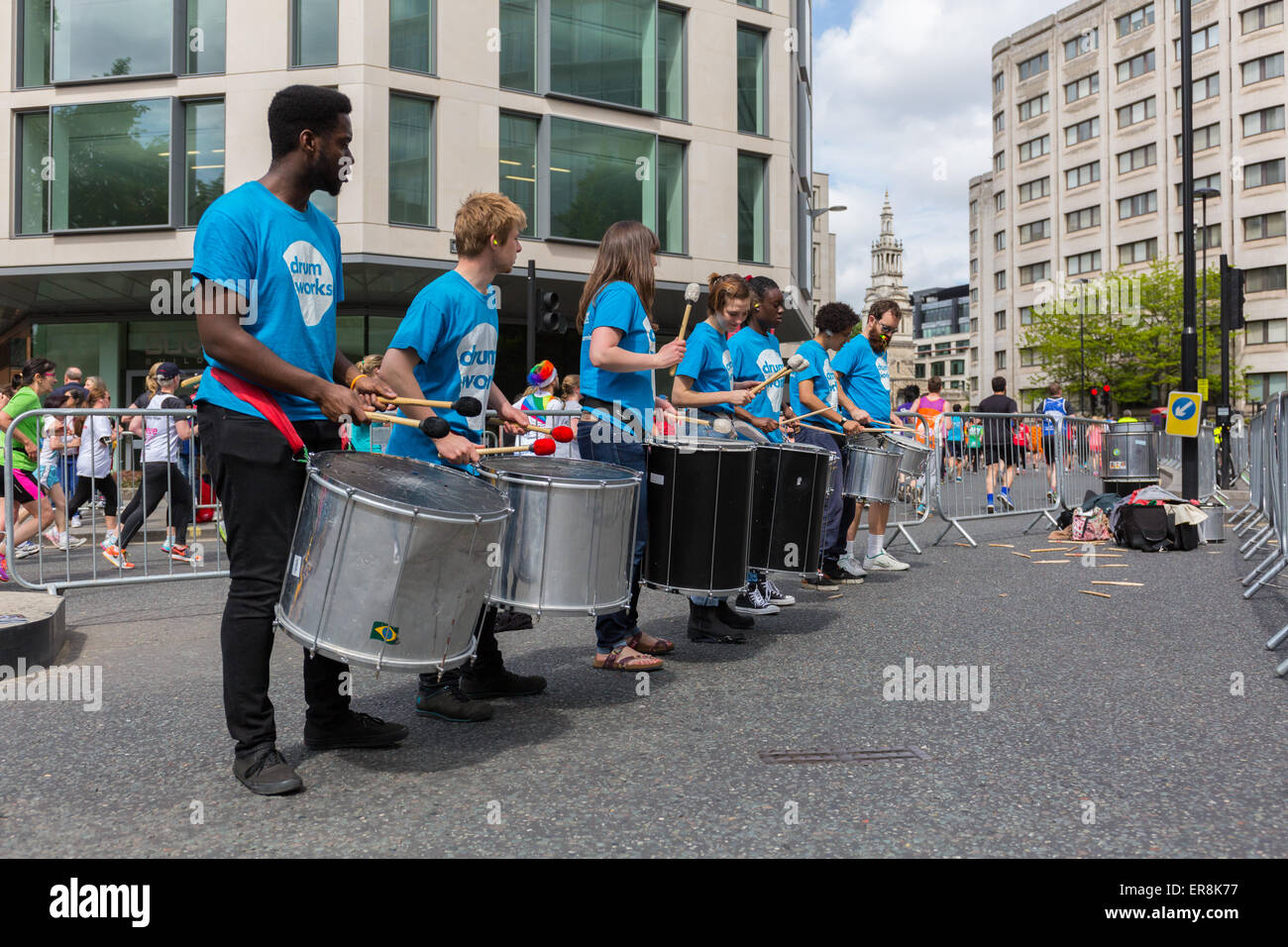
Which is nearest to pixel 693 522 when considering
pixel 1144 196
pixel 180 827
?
pixel 180 827

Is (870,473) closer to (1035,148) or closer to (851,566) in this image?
(851,566)

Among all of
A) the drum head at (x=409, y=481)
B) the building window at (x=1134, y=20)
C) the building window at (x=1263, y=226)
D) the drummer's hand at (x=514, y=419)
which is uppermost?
the building window at (x=1134, y=20)

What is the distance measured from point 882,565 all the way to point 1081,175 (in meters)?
69.3

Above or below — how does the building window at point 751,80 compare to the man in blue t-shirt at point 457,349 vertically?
above

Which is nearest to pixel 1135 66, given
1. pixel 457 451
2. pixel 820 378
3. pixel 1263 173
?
pixel 1263 173

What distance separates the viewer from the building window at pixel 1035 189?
7212 centimetres

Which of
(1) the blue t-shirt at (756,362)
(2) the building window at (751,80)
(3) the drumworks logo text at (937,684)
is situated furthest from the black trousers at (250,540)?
(2) the building window at (751,80)

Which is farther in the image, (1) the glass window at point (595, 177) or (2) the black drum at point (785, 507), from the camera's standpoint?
(1) the glass window at point (595, 177)

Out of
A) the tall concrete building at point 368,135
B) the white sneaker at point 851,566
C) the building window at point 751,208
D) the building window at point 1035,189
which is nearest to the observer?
the white sneaker at point 851,566

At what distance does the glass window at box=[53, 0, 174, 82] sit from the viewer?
20.8 m

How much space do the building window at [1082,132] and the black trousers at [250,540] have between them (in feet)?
243

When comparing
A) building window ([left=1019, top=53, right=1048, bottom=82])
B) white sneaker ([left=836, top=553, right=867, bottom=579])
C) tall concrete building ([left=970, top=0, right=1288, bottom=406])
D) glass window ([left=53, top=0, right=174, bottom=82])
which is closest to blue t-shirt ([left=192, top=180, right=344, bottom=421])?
white sneaker ([left=836, top=553, right=867, bottom=579])

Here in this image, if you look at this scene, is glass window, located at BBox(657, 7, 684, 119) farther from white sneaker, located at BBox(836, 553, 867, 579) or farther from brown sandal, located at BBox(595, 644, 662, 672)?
brown sandal, located at BBox(595, 644, 662, 672)

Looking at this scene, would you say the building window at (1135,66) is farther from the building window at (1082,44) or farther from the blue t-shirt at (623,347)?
the blue t-shirt at (623,347)
